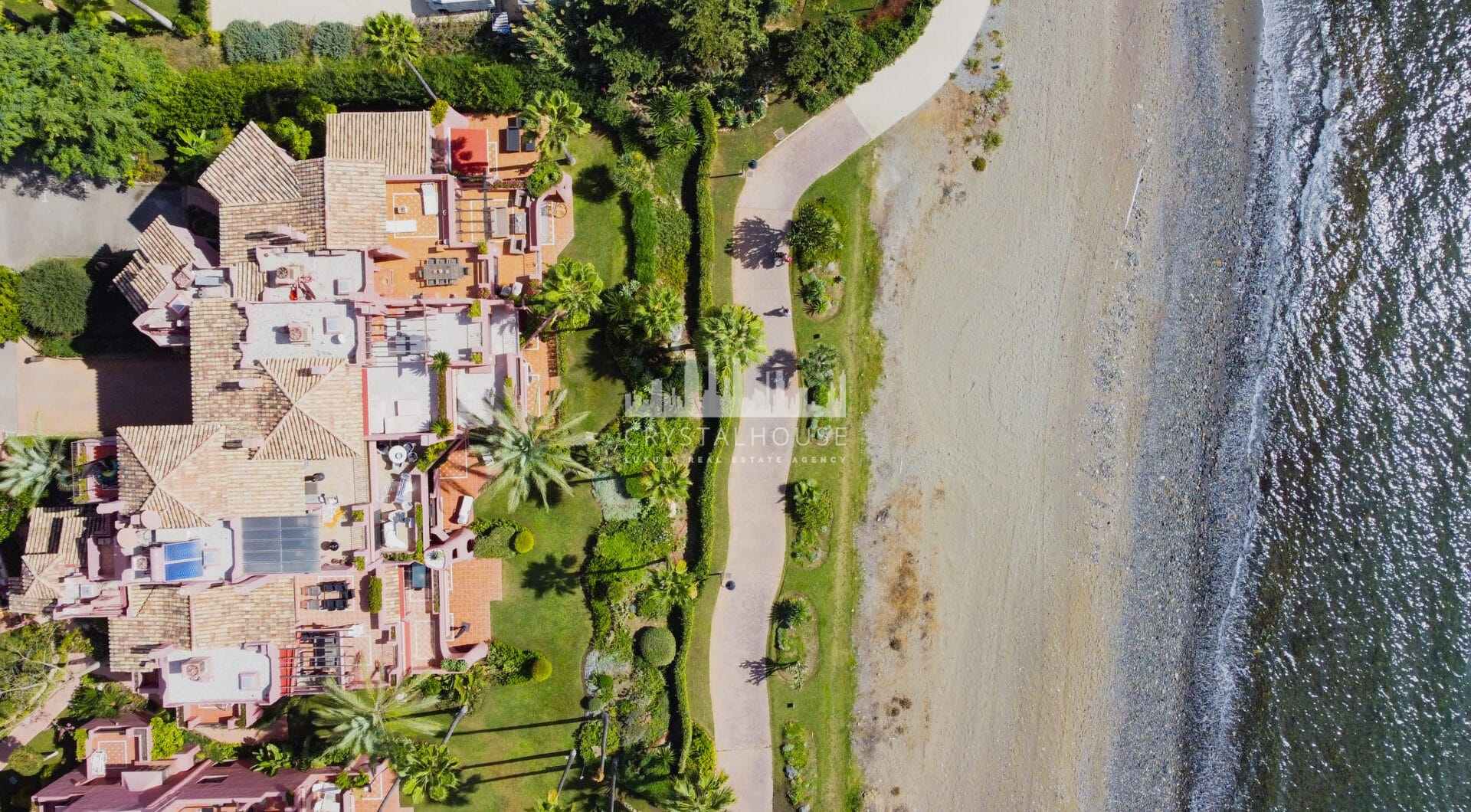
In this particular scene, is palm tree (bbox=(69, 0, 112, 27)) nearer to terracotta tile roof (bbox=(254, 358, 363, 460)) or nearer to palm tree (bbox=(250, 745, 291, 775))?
terracotta tile roof (bbox=(254, 358, 363, 460))

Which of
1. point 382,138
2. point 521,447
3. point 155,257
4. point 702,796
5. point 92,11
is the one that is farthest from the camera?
point 92,11

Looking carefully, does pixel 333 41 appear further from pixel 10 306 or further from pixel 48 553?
pixel 48 553

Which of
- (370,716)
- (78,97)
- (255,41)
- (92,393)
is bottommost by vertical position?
(370,716)

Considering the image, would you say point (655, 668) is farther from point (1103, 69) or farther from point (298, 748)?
point (1103, 69)

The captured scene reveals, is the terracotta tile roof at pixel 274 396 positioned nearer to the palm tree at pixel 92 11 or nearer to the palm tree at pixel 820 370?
the palm tree at pixel 92 11

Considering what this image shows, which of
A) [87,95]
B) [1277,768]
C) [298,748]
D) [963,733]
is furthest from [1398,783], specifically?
[87,95]

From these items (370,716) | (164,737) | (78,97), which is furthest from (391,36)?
(164,737)
